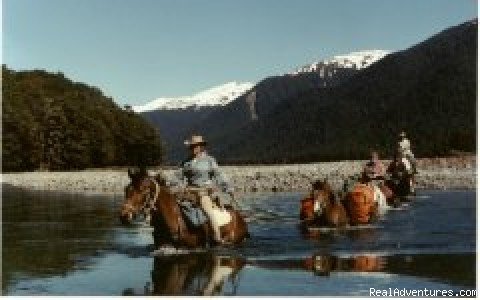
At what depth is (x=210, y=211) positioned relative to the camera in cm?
1966

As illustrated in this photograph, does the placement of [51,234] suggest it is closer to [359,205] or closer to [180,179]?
[180,179]

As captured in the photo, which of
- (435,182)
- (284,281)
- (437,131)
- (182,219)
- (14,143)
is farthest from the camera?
(437,131)

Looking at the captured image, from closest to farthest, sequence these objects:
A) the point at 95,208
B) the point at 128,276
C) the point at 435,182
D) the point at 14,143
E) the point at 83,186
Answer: the point at 128,276 → the point at 95,208 → the point at 435,182 → the point at 83,186 → the point at 14,143

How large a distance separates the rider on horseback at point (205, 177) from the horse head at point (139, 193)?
1.10 metres

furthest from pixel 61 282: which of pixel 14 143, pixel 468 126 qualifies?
pixel 468 126

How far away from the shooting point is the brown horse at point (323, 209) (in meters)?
25.3

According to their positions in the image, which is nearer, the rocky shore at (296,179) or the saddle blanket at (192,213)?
the saddle blanket at (192,213)

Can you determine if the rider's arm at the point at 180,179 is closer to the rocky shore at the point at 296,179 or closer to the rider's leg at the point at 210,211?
the rider's leg at the point at 210,211

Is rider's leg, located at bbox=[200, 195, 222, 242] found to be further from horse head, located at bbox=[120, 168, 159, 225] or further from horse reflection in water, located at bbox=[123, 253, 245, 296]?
horse head, located at bbox=[120, 168, 159, 225]

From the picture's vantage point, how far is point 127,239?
24812 millimetres

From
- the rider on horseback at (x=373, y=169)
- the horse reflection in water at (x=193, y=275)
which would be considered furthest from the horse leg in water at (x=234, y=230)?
the rider on horseback at (x=373, y=169)

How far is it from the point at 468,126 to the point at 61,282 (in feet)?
427

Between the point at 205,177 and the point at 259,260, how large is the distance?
1.93 meters

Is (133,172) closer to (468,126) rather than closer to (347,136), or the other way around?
(468,126)
